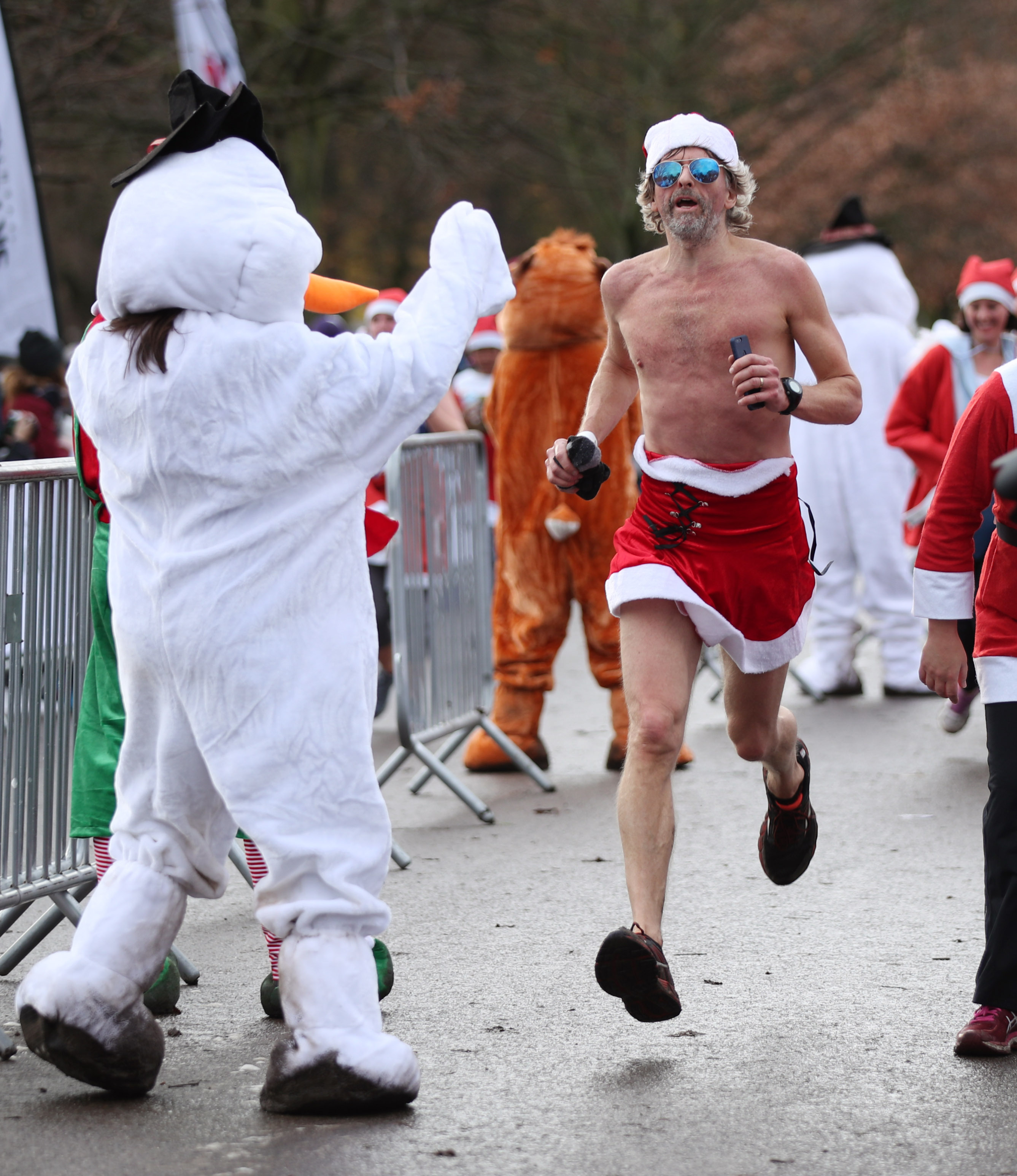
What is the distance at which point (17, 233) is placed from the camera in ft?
30.0

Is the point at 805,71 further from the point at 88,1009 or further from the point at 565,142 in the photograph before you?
the point at 88,1009

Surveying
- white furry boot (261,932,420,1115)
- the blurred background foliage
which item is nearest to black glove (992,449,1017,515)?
white furry boot (261,932,420,1115)

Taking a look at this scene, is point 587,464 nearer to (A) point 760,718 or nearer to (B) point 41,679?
(A) point 760,718

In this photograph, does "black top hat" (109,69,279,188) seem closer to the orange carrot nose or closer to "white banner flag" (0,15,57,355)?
the orange carrot nose

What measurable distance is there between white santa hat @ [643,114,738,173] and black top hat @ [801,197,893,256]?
18.0 ft

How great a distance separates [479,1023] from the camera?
4.34 m

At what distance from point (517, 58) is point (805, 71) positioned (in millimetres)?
5076

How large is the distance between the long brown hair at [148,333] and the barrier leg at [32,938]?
174 centimetres

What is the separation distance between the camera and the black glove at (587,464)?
446 cm

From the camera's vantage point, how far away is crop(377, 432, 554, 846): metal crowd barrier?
6.85 metres

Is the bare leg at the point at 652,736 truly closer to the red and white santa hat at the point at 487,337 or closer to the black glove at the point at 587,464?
the black glove at the point at 587,464

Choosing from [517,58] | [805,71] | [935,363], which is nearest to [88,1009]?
[935,363]

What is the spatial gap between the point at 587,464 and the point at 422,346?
0.82m

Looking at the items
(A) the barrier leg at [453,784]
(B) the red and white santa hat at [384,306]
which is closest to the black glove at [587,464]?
(A) the barrier leg at [453,784]
